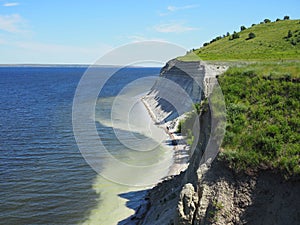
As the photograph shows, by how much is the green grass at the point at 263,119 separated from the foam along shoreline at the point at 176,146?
11689mm

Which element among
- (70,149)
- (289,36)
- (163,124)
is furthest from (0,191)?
(289,36)

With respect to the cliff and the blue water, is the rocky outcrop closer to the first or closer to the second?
the blue water

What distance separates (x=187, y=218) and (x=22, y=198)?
16.1 m

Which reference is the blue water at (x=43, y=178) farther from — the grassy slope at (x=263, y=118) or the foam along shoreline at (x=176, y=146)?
the grassy slope at (x=263, y=118)

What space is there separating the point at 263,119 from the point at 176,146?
2312cm

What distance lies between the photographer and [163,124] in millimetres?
48469

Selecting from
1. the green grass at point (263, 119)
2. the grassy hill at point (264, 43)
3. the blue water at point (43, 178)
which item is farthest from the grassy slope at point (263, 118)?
the grassy hill at point (264, 43)

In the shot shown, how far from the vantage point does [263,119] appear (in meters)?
13.6

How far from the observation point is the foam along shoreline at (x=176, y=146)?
27.5 meters

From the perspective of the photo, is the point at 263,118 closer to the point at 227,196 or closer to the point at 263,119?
the point at 263,119

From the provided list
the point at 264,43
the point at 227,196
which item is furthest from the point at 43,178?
the point at 264,43

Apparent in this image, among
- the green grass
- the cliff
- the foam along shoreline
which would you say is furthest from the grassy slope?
the foam along shoreline

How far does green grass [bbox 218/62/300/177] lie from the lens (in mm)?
11961

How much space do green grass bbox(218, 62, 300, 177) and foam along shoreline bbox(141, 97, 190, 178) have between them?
1169 centimetres
